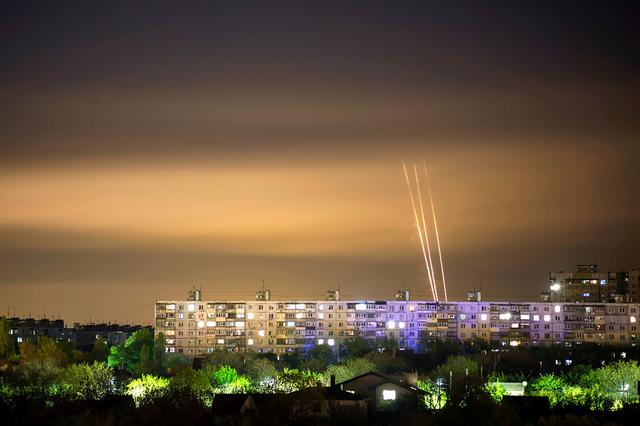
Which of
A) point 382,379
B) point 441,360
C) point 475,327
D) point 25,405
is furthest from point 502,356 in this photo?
point 25,405

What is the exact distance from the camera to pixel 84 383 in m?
70.7

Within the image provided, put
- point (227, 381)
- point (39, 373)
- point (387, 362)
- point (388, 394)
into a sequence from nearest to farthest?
point (388, 394) → point (227, 381) → point (39, 373) → point (387, 362)

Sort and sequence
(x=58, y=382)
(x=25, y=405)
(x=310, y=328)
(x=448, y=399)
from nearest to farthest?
1. (x=448, y=399)
2. (x=25, y=405)
3. (x=58, y=382)
4. (x=310, y=328)

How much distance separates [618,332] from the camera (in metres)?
125

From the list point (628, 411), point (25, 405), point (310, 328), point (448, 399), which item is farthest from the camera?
point (310, 328)

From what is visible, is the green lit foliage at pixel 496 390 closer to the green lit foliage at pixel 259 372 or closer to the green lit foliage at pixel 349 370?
the green lit foliage at pixel 349 370

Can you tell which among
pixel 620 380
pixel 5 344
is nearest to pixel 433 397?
pixel 620 380

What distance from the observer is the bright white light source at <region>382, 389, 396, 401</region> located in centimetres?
5919

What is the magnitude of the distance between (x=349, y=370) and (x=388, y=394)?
20.0 metres

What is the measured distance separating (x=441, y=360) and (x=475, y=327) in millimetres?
28330

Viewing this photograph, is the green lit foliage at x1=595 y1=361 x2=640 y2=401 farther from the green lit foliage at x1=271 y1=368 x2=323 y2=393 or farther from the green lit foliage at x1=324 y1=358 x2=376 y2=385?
the green lit foliage at x1=271 y1=368 x2=323 y2=393

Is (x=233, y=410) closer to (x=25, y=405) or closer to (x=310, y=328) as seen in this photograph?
(x=25, y=405)

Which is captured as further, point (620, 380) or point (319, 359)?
point (319, 359)

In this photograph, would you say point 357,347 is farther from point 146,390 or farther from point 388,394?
point 388,394
